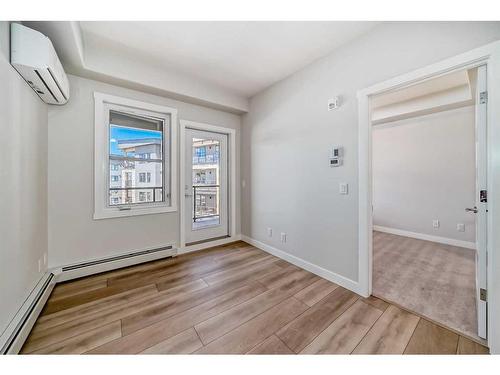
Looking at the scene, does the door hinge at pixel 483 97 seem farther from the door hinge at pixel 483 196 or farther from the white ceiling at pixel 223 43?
the white ceiling at pixel 223 43

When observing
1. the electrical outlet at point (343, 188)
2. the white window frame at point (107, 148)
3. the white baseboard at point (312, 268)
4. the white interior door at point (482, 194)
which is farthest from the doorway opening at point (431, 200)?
the white window frame at point (107, 148)

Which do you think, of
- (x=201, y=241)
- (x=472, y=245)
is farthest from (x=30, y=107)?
(x=472, y=245)

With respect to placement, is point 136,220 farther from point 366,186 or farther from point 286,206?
point 366,186

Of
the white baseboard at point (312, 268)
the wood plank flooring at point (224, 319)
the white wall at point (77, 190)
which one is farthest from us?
the white wall at point (77, 190)

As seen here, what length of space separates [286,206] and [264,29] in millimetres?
2143

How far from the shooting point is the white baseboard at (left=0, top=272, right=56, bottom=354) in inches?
48.9

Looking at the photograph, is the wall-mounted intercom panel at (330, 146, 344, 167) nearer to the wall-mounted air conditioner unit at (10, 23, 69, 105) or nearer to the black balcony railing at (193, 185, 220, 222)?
the black balcony railing at (193, 185, 220, 222)

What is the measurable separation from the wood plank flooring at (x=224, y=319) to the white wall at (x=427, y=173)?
2.99m

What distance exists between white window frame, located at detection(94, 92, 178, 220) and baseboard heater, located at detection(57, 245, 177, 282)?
21.7 inches

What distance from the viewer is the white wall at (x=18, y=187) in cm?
133

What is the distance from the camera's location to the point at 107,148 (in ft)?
8.33

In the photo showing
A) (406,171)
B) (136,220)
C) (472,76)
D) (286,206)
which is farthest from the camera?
(406,171)

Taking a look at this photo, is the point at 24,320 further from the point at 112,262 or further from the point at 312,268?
the point at 312,268

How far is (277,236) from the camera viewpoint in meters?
3.03
